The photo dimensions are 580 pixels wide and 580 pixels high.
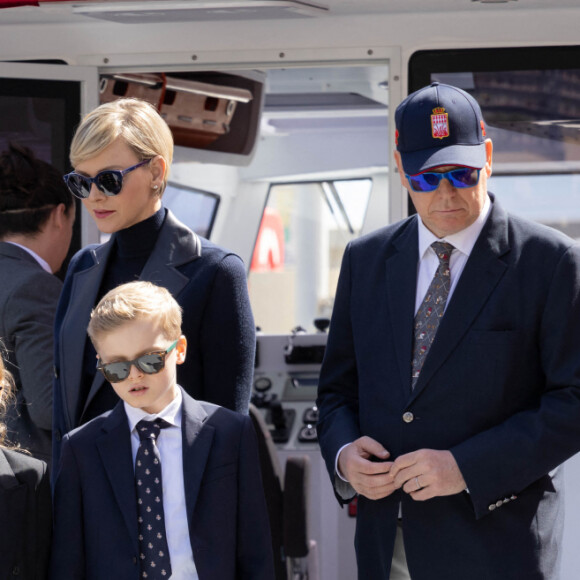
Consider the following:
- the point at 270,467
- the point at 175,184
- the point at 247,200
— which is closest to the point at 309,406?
the point at 270,467

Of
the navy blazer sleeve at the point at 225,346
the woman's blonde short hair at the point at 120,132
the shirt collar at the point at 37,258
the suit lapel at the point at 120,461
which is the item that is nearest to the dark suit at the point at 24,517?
the suit lapel at the point at 120,461

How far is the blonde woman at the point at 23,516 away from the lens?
1.97 m

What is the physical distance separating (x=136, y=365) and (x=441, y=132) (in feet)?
2.58

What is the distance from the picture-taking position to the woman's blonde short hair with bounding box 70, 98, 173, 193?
2314 mm

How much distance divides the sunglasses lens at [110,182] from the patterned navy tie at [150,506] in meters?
0.56

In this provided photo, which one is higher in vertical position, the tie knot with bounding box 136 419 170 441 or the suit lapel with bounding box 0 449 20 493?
the tie knot with bounding box 136 419 170 441

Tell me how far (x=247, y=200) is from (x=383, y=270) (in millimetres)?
5159

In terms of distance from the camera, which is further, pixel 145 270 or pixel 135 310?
pixel 145 270

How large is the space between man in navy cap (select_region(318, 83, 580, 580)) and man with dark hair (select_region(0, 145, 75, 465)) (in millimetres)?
1041

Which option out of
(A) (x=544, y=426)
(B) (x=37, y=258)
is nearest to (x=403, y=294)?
(A) (x=544, y=426)

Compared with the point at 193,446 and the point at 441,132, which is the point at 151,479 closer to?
the point at 193,446

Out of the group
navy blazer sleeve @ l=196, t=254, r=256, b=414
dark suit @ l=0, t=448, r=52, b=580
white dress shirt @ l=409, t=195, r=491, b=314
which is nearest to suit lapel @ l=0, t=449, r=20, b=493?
dark suit @ l=0, t=448, r=52, b=580

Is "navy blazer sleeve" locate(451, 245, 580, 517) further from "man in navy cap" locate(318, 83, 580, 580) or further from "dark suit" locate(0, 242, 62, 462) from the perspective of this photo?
"dark suit" locate(0, 242, 62, 462)

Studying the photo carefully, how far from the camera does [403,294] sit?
2176 millimetres
